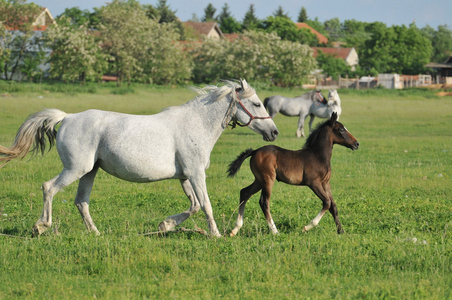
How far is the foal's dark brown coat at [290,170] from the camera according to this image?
8660mm

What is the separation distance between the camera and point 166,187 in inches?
512

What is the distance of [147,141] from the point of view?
830 centimetres

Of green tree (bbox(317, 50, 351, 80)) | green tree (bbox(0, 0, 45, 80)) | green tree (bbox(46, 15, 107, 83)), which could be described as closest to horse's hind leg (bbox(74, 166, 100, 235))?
green tree (bbox(46, 15, 107, 83))

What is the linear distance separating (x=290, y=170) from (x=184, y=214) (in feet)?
5.43

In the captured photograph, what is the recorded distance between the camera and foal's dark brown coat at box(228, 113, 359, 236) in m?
8.66

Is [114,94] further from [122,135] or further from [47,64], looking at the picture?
[122,135]

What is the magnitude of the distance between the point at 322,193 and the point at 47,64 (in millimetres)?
55235

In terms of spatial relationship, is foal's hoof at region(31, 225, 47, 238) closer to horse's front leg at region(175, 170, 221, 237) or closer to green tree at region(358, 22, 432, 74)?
horse's front leg at region(175, 170, 221, 237)

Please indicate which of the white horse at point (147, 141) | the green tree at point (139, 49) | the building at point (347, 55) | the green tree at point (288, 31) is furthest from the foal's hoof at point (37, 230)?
the building at point (347, 55)

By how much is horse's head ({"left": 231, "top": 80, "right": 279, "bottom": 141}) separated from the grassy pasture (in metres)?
1.44

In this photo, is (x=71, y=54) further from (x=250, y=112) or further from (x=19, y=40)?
(x=250, y=112)

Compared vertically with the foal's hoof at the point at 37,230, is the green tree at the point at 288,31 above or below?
above

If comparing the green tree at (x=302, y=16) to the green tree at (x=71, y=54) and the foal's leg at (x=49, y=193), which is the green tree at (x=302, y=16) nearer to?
the green tree at (x=71, y=54)

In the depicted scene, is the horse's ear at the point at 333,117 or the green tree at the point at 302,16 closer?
the horse's ear at the point at 333,117
